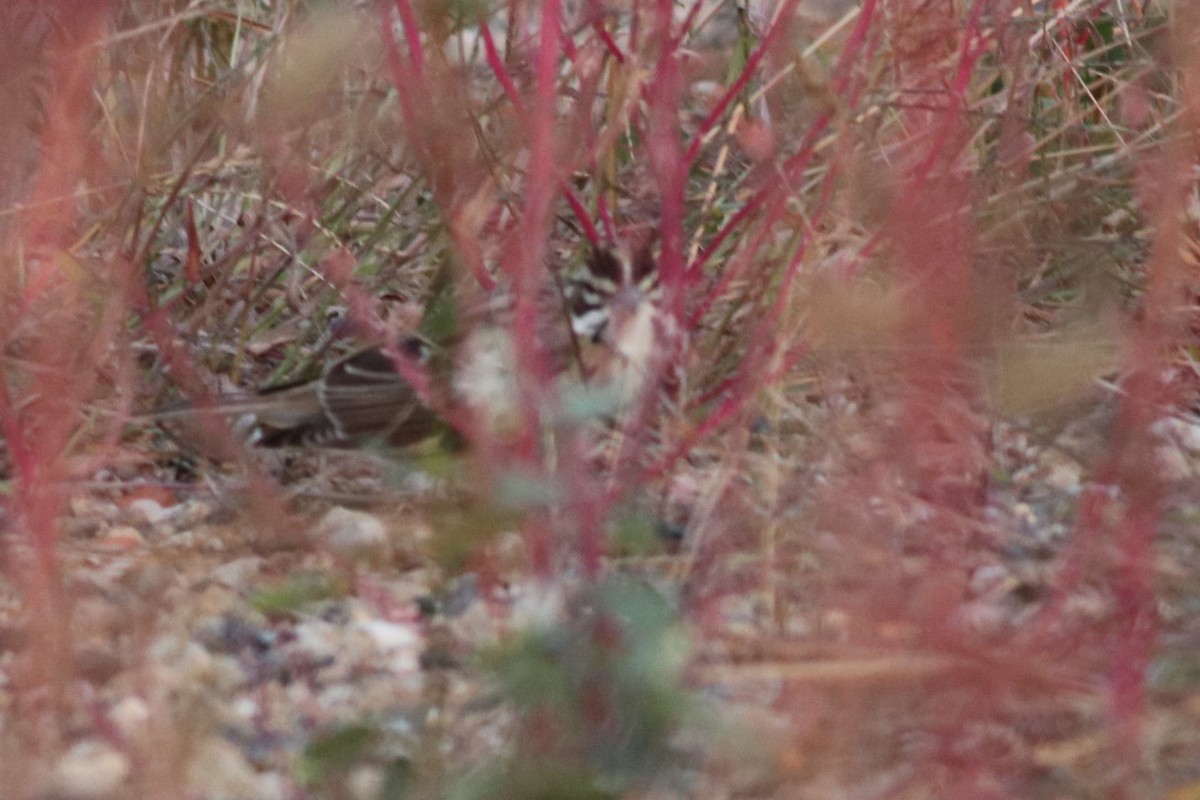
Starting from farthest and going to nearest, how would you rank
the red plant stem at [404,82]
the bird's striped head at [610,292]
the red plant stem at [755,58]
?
1. the bird's striped head at [610,292]
2. the red plant stem at [755,58]
3. the red plant stem at [404,82]

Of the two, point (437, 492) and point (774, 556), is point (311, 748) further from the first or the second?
point (774, 556)

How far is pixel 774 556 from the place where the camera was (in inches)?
81.2

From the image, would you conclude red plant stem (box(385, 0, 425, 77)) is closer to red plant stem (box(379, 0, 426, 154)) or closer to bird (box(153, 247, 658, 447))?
red plant stem (box(379, 0, 426, 154))

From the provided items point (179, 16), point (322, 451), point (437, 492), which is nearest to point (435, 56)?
point (437, 492)

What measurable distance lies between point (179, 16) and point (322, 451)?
77cm

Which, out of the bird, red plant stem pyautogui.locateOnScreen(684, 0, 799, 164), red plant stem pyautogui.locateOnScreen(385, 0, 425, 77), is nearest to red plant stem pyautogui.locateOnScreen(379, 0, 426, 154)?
red plant stem pyautogui.locateOnScreen(385, 0, 425, 77)

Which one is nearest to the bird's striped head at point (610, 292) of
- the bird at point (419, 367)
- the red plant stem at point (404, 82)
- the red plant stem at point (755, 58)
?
the bird at point (419, 367)

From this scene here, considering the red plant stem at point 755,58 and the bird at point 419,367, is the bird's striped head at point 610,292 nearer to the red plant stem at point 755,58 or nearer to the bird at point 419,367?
the bird at point 419,367

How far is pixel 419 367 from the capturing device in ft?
8.40

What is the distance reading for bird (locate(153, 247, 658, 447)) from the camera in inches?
110

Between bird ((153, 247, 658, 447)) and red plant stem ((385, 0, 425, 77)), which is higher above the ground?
red plant stem ((385, 0, 425, 77))

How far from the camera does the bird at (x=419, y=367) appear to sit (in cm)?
279

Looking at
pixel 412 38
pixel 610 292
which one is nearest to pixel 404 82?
pixel 412 38

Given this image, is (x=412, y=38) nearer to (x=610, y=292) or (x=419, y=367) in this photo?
(x=419, y=367)
